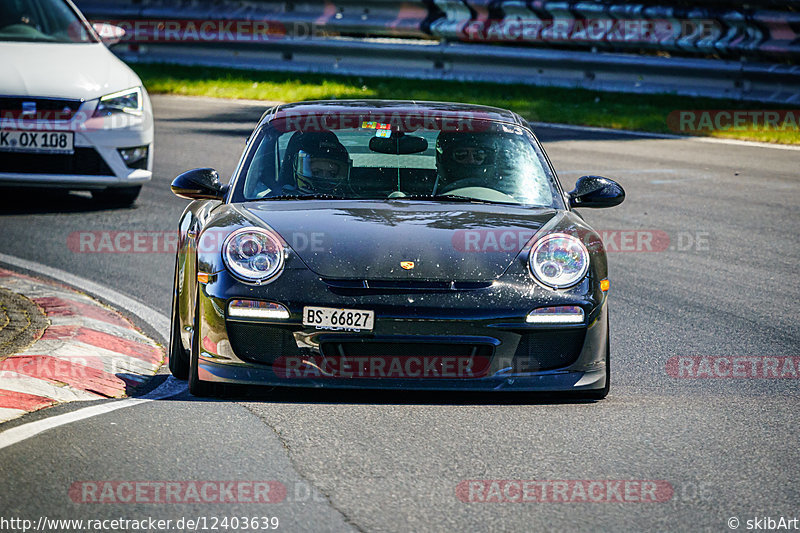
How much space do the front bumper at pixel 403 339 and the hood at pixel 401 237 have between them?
0.10 metres

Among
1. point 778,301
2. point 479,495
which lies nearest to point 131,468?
point 479,495

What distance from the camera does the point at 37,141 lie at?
10422 mm

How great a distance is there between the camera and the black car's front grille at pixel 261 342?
17.0 feet

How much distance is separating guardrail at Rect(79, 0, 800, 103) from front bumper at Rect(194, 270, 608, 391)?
39.0 feet

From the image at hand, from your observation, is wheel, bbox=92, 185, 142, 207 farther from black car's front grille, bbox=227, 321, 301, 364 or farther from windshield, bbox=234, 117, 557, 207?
black car's front grille, bbox=227, 321, 301, 364

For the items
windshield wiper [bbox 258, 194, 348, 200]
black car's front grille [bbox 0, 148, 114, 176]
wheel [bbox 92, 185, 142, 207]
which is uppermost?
windshield wiper [bbox 258, 194, 348, 200]

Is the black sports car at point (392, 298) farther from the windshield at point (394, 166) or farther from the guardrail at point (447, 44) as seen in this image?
the guardrail at point (447, 44)

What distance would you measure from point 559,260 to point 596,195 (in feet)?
3.21

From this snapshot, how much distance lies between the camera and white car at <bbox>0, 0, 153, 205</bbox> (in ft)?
34.1

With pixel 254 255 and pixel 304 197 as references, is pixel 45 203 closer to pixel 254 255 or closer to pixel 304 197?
pixel 304 197

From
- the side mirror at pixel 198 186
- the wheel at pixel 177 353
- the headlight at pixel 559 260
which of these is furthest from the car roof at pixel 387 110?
the headlight at pixel 559 260

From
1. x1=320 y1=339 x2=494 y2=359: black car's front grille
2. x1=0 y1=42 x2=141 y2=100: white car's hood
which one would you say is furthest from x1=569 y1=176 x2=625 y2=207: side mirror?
x1=0 y1=42 x2=141 y2=100: white car's hood

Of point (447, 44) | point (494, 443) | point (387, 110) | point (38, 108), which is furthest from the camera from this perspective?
point (447, 44)

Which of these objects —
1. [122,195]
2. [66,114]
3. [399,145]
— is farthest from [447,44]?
[399,145]
